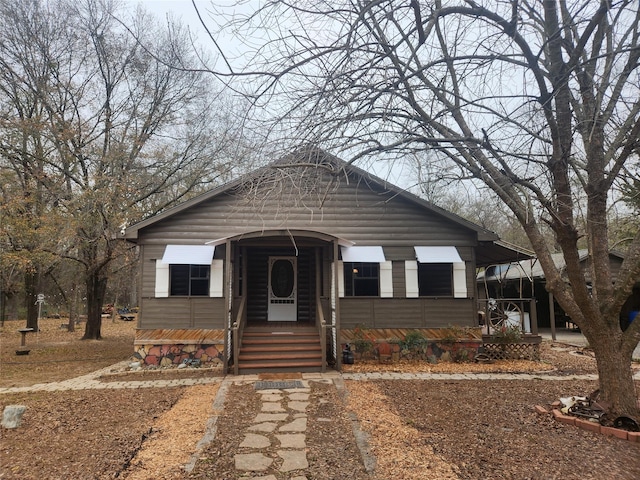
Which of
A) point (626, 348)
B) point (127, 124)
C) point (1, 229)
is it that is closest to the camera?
point (626, 348)

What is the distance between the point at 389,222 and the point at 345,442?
22.9 feet

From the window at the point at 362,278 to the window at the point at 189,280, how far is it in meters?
3.61

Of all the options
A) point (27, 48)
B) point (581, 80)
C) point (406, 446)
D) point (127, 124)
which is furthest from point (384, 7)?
point (27, 48)

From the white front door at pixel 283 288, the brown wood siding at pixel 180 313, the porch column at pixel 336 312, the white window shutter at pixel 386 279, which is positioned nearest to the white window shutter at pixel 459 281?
the white window shutter at pixel 386 279

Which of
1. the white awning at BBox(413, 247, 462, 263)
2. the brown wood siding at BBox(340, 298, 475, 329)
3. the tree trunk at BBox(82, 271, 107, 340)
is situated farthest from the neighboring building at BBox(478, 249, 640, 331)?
the tree trunk at BBox(82, 271, 107, 340)

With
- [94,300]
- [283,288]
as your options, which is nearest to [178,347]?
[283,288]

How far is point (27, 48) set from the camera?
14000 mm

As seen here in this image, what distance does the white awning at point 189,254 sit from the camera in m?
10.1

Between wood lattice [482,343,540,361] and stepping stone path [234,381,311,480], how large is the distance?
5760mm

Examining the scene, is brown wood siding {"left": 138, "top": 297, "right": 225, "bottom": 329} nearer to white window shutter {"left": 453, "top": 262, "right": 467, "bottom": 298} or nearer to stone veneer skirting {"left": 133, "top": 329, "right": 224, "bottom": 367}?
stone veneer skirting {"left": 133, "top": 329, "right": 224, "bottom": 367}

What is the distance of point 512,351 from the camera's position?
1096cm

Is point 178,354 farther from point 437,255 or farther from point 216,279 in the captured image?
point 437,255

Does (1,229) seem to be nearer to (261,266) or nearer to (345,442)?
(261,266)

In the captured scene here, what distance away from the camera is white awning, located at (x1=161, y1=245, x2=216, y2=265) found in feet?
33.2
